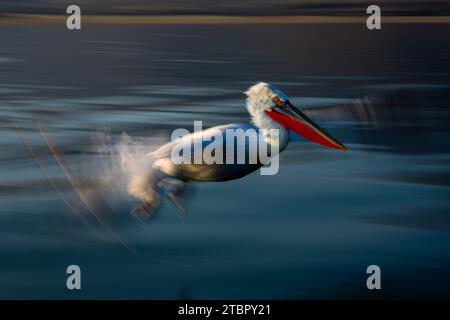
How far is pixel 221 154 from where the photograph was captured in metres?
8.32

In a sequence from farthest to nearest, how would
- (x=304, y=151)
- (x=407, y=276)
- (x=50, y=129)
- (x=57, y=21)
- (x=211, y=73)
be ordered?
(x=57, y=21) → (x=211, y=73) → (x=50, y=129) → (x=304, y=151) → (x=407, y=276)

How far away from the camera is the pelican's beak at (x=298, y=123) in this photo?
8.90 meters

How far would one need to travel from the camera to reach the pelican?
8.46m

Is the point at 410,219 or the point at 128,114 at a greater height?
the point at 128,114

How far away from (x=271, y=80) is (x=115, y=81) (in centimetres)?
341

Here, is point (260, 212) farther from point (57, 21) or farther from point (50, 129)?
point (57, 21)

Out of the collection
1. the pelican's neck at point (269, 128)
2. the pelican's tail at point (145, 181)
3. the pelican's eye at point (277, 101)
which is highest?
the pelican's eye at point (277, 101)

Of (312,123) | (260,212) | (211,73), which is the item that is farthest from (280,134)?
(211,73)

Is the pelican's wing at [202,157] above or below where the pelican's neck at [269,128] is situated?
below

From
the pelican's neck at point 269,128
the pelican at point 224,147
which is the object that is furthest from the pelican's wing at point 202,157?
the pelican's neck at point 269,128

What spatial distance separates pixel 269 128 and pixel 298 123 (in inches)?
11.6

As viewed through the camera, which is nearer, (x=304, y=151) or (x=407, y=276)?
(x=407, y=276)

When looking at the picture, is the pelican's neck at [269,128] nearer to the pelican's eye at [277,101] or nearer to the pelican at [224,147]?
the pelican at [224,147]

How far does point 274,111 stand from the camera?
890 centimetres
